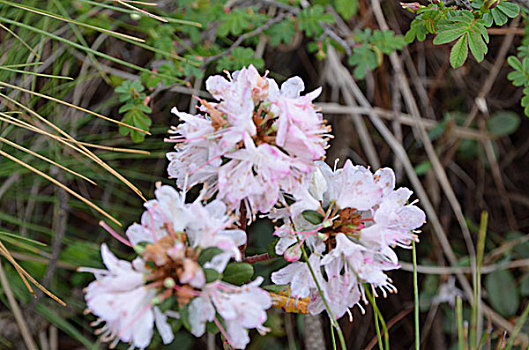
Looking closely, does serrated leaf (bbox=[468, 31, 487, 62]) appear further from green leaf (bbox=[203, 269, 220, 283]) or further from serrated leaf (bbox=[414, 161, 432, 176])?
serrated leaf (bbox=[414, 161, 432, 176])

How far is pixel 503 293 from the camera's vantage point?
5.34 ft

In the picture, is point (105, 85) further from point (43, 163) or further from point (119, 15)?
point (43, 163)

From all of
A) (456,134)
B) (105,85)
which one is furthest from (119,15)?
(456,134)

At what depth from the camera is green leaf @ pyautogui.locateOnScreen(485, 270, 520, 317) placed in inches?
63.6

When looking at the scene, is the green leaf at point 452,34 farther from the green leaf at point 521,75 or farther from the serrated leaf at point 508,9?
the green leaf at point 521,75

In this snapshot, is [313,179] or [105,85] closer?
[313,179]

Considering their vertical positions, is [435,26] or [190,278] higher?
[435,26]

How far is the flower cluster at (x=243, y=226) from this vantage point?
2.23 feet

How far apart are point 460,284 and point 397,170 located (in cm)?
40

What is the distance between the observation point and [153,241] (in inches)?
28.7

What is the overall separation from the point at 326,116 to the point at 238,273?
3.81ft

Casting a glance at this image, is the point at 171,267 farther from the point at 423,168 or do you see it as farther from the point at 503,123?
the point at 503,123

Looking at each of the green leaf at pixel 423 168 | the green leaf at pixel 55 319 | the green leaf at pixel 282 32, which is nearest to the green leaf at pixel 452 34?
the green leaf at pixel 282 32

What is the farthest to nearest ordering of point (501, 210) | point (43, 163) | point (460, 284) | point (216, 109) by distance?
point (501, 210), point (460, 284), point (43, 163), point (216, 109)
